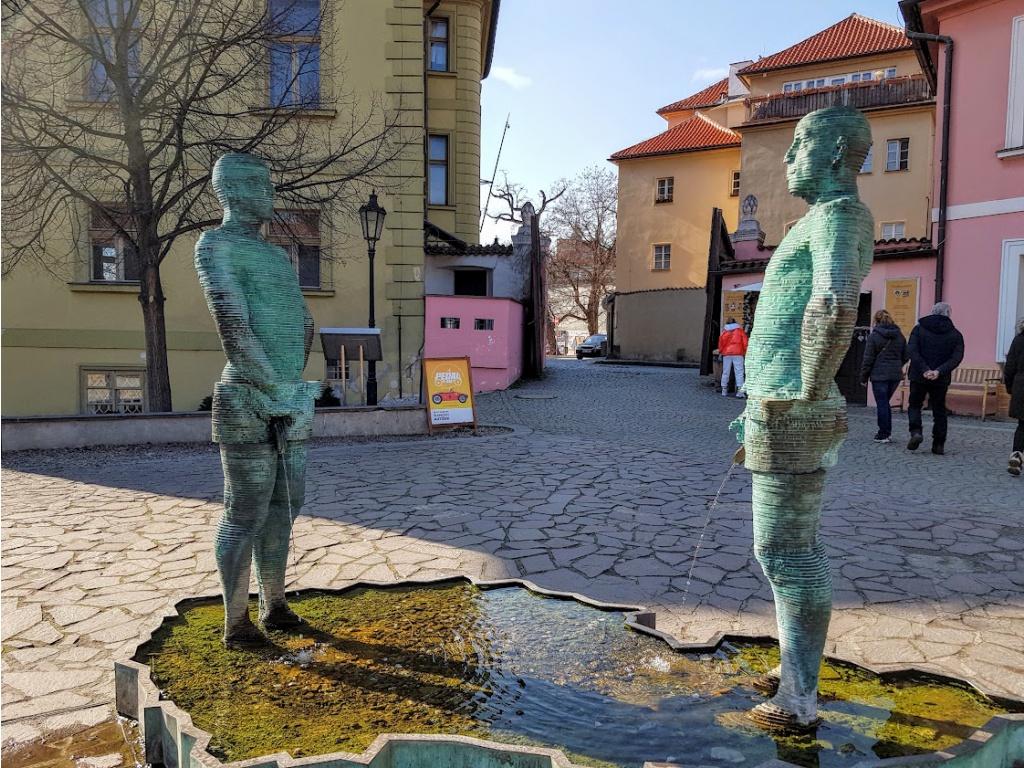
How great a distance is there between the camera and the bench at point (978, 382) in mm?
13204

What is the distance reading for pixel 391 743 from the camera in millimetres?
2346

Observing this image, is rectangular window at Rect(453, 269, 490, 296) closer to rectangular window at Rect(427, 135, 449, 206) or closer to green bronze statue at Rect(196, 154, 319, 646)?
rectangular window at Rect(427, 135, 449, 206)

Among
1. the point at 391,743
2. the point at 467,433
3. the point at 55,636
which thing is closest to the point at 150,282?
the point at 467,433

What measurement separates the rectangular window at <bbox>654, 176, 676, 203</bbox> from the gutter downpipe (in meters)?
20.1

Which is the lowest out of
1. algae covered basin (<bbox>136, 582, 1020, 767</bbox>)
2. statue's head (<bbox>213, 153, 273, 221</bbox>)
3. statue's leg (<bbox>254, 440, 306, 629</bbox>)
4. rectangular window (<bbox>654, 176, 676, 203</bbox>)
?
algae covered basin (<bbox>136, 582, 1020, 767</bbox>)

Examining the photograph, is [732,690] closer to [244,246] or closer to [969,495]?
[244,246]

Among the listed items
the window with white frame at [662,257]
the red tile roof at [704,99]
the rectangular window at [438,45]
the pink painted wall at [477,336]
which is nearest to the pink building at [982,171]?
the pink painted wall at [477,336]

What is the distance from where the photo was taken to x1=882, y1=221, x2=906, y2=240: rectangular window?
2527cm

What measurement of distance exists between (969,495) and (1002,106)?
10.3 metres

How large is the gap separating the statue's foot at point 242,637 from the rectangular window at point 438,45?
1934 centimetres

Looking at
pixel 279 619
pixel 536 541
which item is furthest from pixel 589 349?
pixel 279 619

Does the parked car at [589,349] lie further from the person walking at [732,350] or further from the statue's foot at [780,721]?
the statue's foot at [780,721]

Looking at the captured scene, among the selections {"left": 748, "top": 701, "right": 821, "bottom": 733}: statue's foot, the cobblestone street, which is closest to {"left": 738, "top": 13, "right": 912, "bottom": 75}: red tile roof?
the cobblestone street

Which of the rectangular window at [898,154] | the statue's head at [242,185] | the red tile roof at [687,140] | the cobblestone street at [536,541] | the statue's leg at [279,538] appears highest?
the red tile roof at [687,140]
